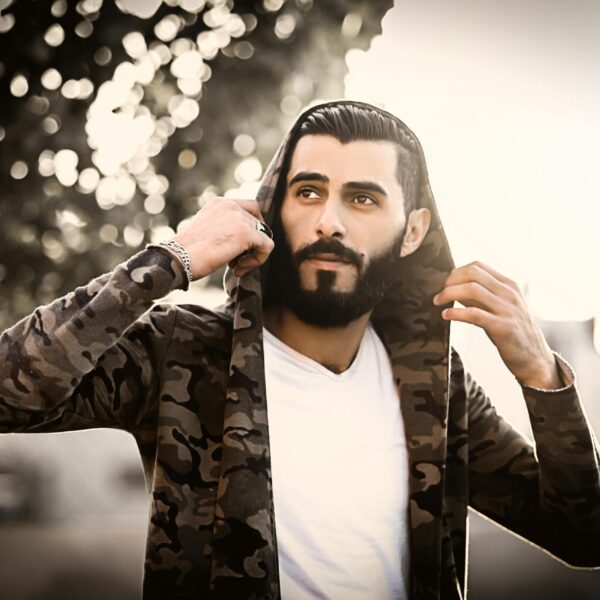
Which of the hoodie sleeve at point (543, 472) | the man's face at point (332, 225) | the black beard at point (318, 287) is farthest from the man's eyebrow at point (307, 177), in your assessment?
the hoodie sleeve at point (543, 472)

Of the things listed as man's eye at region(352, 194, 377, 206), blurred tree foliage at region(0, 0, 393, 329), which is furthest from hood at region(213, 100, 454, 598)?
blurred tree foliage at region(0, 0, 393, 329)

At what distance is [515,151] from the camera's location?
69.4 inches

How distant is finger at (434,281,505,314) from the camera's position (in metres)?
1.44

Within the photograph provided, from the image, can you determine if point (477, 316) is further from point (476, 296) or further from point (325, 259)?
point (325, 259)

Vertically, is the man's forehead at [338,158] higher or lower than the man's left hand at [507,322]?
higher

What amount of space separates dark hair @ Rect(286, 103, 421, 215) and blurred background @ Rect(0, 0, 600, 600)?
15cm

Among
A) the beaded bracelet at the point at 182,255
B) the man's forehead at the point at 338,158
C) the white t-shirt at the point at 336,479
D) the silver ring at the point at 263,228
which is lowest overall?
the white t-shirt at the point at 336,479

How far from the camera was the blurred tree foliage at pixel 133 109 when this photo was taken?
1.68 meters

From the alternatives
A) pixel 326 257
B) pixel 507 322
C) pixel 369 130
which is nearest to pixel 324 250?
pixel 326 257

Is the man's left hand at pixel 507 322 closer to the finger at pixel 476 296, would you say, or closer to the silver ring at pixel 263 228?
the finger at pixel 476 296

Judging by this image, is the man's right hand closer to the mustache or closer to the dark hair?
the mustache

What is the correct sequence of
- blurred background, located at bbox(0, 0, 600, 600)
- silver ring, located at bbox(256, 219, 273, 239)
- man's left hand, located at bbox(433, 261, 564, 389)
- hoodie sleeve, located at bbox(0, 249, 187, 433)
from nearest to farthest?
1. hoodie sleeve, located at bbox(0, 249, 187, 433)
2. silver ring, located at bbox(256, 219, 273, 239)
3. man's left hand, located at bbox(433, 261, 564, 389)
4. blurred background, located at bbox(0, 0, 600, 600)

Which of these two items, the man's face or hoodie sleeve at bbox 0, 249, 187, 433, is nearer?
hoodie sleeve at bbox 0, 249, 187, 433

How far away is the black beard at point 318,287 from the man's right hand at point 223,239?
13 centimetres
